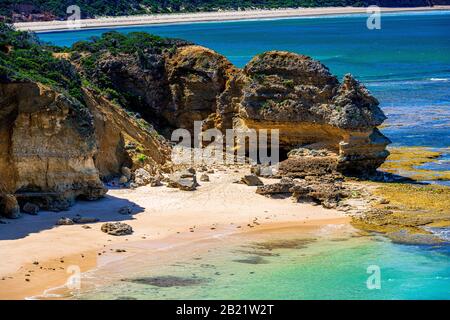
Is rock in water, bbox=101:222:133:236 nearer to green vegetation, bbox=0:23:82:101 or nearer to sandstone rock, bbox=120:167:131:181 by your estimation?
green vegetation, bbox=0:23:82:101

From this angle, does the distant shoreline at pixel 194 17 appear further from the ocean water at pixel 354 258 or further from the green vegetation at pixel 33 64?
the green vegetation at pixel 33 64

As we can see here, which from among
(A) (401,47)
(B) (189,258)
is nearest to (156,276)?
(B) (189,258)

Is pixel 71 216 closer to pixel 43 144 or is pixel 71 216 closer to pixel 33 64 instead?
pixel 43 144

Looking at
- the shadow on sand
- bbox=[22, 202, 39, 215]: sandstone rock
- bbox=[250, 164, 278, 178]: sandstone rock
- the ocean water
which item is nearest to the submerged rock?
the shadow on sand

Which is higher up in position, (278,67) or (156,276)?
(278,67)

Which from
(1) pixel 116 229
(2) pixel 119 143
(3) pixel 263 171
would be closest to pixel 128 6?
(3) pixel 263 171
